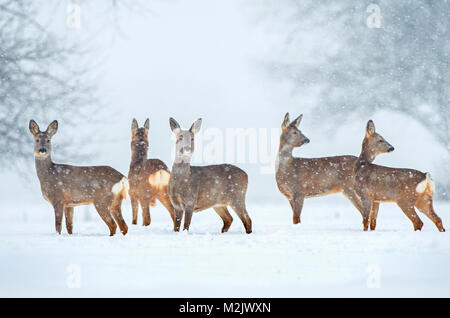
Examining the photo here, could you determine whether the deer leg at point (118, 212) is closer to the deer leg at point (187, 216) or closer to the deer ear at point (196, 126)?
the deer leg at point (187, 216)

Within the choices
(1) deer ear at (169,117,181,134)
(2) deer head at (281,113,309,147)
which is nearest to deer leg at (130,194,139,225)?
(1) deer ear at (169,117,181,134)

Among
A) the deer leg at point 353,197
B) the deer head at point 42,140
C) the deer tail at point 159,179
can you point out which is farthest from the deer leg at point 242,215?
the deer head at point 42,140

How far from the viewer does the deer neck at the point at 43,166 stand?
29.0 feet

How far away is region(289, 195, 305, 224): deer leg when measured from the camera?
391 inches

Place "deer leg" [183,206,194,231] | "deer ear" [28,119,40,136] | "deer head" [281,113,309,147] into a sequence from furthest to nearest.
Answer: "deer head" [281,113,309,147], "deer ear" [28,119,40,136], "deer leg" [183,206,194,231]

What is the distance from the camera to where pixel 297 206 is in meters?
10.0

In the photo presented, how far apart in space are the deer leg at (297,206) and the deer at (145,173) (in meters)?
1.93

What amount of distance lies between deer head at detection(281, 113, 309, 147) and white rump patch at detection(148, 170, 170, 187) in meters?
1.99

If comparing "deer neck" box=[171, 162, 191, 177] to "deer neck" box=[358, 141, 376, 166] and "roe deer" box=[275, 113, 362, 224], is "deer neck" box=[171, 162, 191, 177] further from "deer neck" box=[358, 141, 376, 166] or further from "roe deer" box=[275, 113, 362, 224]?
"deer neck" box=[358, 141, 376, 166]

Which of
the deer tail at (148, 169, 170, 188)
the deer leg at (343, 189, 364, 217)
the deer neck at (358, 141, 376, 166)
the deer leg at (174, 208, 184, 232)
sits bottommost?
the deer leg at (174, 208, 184, 232)

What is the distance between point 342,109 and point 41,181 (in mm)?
8779

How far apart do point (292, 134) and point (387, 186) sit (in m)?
1.73

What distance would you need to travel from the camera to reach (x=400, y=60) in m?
15.4

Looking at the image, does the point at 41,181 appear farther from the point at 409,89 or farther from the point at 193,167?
the point at 409,89
